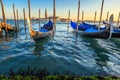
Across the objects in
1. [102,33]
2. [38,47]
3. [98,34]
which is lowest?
[38,47]

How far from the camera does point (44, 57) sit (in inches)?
432

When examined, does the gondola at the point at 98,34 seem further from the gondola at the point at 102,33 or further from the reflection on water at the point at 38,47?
the reflection on water at the point at 38,47

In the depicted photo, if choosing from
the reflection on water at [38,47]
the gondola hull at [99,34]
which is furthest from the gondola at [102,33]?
the reflection on water at [38,47]

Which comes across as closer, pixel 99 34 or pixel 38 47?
pixel 38 47

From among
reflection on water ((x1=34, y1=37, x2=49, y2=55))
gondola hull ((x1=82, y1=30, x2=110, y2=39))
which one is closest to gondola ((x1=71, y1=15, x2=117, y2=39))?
gondola hull ((x1=82, y1=30, x2=110, y2=39))

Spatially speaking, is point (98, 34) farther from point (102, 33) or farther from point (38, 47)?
point (38, 47)

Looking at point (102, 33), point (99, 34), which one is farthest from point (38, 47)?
point (99, 34)

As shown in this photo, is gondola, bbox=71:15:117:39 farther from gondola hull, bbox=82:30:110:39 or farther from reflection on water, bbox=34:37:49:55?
reflection on water, bbox=34:37:49:55

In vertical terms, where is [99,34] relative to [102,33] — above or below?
below

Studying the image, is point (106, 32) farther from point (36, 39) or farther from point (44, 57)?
point (44, 57)

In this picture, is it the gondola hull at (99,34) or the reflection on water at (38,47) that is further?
the gondola hull at (99,34)

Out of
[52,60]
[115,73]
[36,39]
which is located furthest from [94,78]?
[36,39]

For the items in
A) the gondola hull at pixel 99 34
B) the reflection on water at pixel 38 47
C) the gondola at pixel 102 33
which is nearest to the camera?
the reflection on water at pixel 38 47

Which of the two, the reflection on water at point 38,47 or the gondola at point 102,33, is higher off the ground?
the gondola at point 102,33
